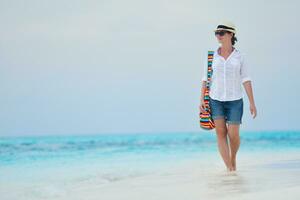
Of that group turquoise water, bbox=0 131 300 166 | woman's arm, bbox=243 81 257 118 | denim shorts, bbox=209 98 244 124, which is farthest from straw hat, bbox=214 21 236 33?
turquoise water, bbox=0 131 300 166

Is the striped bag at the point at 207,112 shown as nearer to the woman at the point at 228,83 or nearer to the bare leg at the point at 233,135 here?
the woman at the point at 228,83

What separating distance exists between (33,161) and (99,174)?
101 inches

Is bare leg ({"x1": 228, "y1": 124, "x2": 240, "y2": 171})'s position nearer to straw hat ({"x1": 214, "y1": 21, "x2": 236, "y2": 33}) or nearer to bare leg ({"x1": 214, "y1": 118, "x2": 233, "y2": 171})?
bare leg ({"x1": 214, "y1": 118, "x2": 233, "y2": 171})

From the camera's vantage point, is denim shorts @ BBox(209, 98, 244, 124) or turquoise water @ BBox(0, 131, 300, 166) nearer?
denim shorts @ BBox(209, 98, 244, 124)

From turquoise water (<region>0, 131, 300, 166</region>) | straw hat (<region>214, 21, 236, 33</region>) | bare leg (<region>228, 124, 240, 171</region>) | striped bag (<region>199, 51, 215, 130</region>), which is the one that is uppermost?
straw hat (<region>214, 21, 236, 33</region>)

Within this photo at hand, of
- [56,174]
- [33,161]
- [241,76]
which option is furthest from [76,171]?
[241,76]

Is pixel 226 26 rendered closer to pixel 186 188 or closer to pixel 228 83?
pixel 228 83

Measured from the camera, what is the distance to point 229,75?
14.3 feet

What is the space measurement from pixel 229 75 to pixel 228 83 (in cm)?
6

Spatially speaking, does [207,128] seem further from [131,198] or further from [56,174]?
[56,174]

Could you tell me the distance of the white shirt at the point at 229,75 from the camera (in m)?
4.35

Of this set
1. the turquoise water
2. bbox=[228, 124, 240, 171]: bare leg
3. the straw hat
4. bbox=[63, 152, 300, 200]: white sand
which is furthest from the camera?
the turquoise water

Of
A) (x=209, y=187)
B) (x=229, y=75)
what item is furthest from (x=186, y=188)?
(x=229, y=75)

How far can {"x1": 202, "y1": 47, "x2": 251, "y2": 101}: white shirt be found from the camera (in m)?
4.35
